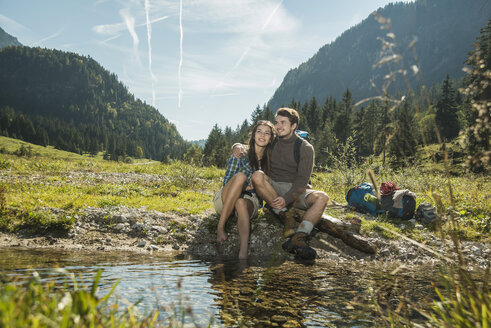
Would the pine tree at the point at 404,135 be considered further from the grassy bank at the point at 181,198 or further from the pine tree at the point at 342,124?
the pine tree at the point at 342,124

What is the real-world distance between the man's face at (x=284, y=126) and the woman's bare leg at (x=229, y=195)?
4.25 ft

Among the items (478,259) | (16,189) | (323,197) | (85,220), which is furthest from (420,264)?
(16,189)

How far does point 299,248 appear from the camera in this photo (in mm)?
5262

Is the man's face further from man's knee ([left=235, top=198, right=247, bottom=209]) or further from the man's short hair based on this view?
man's knee ([left=235, top=198, right=247, bottom=209])

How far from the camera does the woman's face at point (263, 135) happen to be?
6.08 metres

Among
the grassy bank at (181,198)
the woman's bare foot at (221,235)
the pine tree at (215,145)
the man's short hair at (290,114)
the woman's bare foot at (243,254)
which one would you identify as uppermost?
the pine tree at (215,145)

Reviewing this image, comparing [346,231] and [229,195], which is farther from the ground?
[229,195]

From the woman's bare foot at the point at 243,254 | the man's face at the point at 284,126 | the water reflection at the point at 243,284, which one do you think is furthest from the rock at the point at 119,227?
the man's face at the point at 284,126

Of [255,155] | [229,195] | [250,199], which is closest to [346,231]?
[250,199]

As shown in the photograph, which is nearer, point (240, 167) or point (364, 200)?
point (240, 167)

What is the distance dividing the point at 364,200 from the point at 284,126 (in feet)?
14.2

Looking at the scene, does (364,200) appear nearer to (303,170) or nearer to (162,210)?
(303,170)

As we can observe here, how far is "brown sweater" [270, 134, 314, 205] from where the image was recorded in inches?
237

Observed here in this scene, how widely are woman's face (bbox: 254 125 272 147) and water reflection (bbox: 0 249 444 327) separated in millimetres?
2413
